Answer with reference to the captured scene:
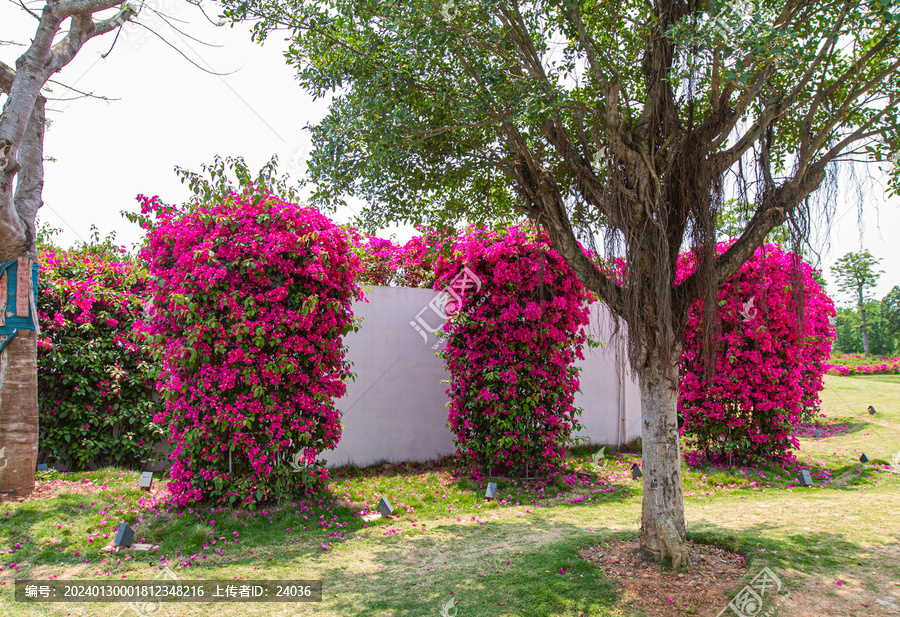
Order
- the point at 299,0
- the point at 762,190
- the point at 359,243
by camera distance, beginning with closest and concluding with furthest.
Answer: the point at 762,190
the point at 299,0
the point at 359,243

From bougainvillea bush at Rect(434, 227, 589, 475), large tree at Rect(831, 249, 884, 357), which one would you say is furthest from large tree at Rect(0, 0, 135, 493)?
large tree at Rect(831, 249, 884, 357)

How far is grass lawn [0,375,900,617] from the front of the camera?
3.47 metres

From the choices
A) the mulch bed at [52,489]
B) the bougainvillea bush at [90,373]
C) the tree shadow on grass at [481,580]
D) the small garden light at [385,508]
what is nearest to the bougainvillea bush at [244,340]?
the small garden light at [385,508]

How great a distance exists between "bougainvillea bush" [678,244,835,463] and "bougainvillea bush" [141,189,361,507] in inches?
193

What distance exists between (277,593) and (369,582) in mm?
611

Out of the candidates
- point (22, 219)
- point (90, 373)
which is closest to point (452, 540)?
point (90, 373)

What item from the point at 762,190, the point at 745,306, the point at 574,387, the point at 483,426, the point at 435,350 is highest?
the point at 762,190

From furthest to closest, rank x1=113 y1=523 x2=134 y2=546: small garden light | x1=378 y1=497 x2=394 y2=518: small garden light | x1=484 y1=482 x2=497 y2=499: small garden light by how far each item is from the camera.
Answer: x1=484 y1=482 x2=497 y2=499: small garden light
x1=378 y1=497 x2=394 y2=518: small garden light
x1=113 y1=523 x2=134 y2=546: small garden light

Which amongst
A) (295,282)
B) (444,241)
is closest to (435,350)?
(444,241)

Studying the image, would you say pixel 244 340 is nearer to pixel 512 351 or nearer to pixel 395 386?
pixel 395 386

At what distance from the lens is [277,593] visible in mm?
3633

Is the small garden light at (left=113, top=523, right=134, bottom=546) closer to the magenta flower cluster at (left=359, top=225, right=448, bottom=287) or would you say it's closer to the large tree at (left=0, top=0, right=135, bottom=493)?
the large tree at (left=0, top=0, right=135, bottom=493)

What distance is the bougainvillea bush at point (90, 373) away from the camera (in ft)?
20.3

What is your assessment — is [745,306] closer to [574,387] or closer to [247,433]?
[574,387]
